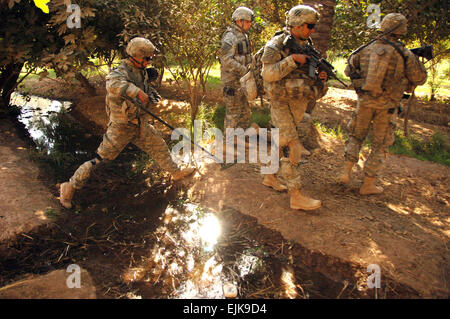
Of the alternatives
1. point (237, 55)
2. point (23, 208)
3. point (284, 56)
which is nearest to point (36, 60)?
point (23, 208)

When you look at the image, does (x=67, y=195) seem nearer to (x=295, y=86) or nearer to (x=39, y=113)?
(x=295, y=86)

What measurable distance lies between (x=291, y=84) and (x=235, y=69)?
1.94 metres

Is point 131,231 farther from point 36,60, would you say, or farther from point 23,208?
point 36,60

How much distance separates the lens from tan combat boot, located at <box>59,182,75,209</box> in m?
3.84

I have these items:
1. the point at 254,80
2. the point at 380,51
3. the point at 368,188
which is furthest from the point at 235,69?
the point at 368,188

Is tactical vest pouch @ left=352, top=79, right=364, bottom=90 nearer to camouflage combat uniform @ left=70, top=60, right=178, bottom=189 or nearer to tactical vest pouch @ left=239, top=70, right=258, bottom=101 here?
tactical vest pouch @ left=239, top=70, right=258, bottom=101

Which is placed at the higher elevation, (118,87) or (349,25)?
(349,25)

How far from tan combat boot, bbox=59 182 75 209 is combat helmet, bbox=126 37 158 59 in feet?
5.82

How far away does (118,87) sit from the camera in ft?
11.2

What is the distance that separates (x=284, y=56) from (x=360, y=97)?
4.19ft

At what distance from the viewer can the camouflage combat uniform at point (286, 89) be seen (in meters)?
3.34

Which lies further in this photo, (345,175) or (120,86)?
(345,175)

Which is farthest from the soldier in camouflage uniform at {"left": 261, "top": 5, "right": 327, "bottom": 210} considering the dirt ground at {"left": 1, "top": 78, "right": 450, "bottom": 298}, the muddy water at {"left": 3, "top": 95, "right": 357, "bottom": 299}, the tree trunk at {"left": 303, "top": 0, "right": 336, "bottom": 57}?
the tree trunk at {"left": 303, "top": 0, "right": 336, "bottom": 57}

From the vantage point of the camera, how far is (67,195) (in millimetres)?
3855
